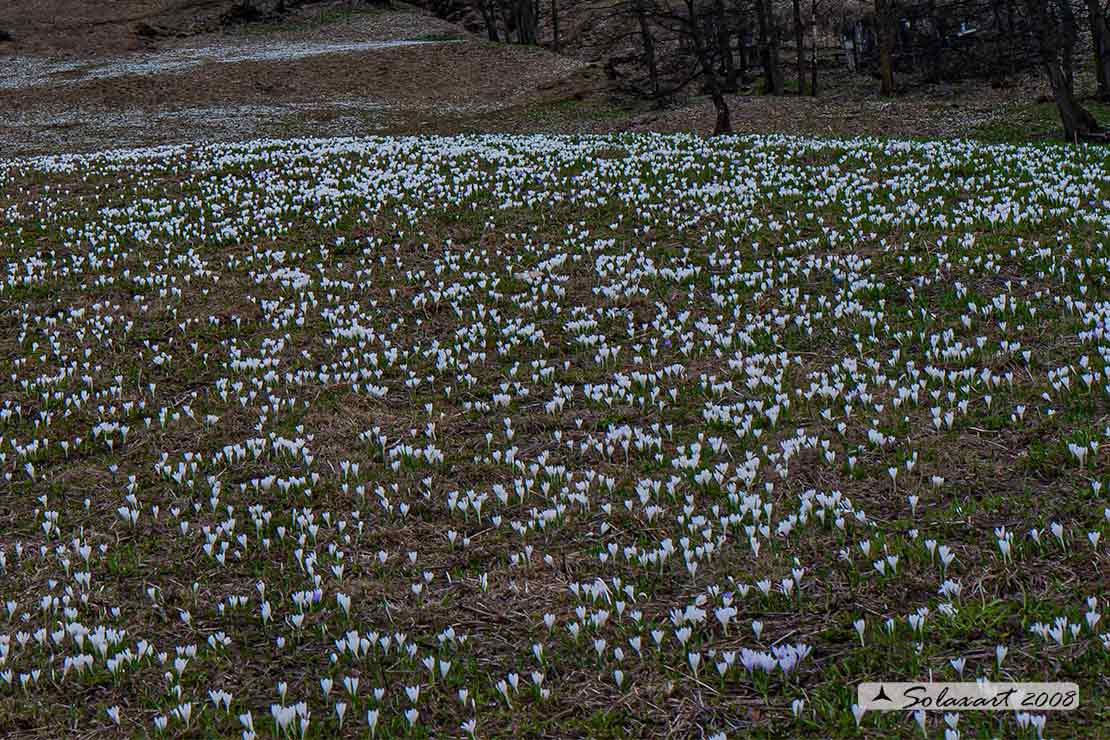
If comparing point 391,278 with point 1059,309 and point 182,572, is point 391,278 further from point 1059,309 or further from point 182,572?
point 1059,309

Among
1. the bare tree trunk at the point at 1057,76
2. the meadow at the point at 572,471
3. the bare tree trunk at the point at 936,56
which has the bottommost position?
the meadow at the point at 572,471

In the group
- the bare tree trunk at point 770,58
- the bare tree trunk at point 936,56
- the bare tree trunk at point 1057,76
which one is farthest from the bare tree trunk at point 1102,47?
the bare tree trunk at point 770,58

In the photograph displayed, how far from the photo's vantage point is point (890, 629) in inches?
186

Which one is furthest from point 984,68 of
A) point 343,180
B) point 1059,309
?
point 1059,309

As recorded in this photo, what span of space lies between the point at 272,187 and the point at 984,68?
40583 mm

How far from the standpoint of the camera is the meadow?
471 centimetres

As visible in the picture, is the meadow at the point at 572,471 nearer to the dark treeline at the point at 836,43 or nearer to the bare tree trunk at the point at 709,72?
the bare tree trunk at the point at 709,72

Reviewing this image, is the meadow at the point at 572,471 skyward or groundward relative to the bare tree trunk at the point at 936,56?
groundward

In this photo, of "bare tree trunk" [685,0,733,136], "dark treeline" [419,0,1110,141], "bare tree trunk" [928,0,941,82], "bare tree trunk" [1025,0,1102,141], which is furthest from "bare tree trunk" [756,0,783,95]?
"bare tree trunk" [1025,0,1102,141]

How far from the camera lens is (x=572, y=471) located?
7250 millimetres

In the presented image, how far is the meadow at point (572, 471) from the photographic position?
471 cm

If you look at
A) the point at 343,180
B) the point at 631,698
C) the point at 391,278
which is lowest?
the point at 631,698

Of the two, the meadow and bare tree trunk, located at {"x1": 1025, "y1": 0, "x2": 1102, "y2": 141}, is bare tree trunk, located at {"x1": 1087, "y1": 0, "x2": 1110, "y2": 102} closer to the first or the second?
bare tree trunk, located at {"x1": 1025, "y1": 0, "x2": 1102, "y2": 141}

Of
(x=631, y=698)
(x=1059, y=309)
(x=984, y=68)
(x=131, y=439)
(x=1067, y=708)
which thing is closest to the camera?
(x=1067, y=708)
